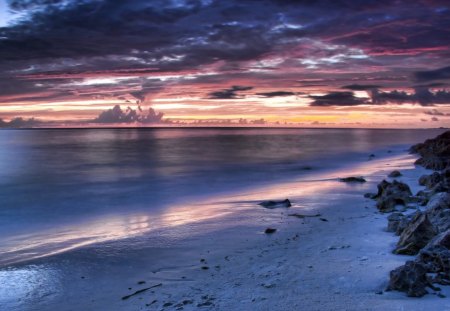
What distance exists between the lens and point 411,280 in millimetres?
5227

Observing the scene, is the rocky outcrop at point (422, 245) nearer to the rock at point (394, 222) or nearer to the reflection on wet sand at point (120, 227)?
the rock at point (394, 222)

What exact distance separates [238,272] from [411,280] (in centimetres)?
288

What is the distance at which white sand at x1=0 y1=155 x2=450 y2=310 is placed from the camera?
566 cm

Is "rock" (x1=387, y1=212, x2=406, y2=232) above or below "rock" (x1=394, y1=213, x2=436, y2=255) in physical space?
below

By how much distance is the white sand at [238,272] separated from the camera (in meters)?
5.66

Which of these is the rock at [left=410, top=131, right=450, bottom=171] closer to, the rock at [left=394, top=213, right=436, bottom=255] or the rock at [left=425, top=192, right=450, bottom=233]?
the rock at [left=425, top=192, right=450, bottom=233]

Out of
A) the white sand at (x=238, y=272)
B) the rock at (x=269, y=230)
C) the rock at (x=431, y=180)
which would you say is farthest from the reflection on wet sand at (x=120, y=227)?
the rock at (x=431, y=180)

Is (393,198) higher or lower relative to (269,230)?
higher

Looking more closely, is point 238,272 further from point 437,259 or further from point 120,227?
point 120,227

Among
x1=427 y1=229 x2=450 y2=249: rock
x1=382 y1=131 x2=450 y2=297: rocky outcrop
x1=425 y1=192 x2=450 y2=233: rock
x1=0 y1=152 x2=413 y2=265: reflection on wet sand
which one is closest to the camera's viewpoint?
x1=382 y1=131 x2=450 y2=297: rocky outcrop

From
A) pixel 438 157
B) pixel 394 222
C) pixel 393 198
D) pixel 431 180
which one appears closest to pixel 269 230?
pixel 394 222

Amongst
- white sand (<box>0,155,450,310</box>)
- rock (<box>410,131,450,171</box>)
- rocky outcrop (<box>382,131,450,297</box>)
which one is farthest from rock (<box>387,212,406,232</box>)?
rock (<box>410,131,450,171</box>)

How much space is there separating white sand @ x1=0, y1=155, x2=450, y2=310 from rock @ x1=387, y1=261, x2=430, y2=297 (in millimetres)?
100

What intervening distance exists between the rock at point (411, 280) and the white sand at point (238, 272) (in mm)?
100
